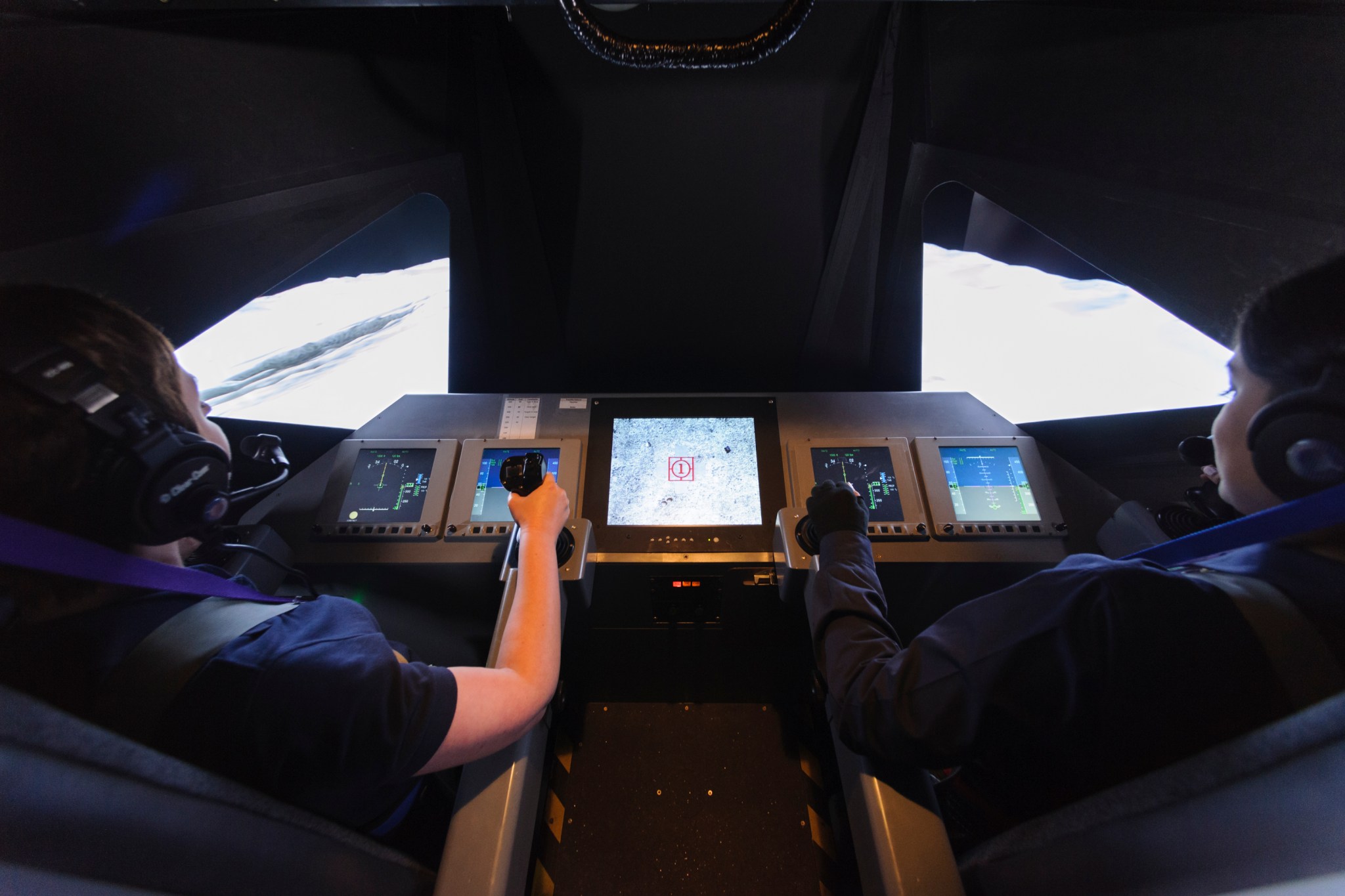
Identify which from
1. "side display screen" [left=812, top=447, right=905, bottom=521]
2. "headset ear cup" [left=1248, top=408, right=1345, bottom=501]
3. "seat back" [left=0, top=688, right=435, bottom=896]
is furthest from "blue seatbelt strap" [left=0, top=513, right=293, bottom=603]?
"headset ear cup" [left=1248, top=408, right=1345, bottom=501]

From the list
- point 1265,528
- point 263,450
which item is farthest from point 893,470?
point 263,450

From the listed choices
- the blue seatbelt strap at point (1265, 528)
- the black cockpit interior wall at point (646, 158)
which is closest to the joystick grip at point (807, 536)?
the blue seatbelt strap at point (1265, 528)

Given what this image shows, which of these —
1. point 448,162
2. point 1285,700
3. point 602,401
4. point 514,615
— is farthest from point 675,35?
point 1285,700

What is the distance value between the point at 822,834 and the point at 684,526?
1.15 metres

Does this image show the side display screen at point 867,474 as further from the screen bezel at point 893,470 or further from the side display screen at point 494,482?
the side display screen at point 494,482

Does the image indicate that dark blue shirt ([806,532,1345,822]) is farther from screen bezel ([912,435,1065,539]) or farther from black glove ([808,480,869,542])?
screen bezel ([912,435,1065,539])

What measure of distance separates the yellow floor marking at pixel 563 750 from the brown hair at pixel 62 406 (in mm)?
1569

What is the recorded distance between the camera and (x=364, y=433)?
68.1 inches

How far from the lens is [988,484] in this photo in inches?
63.1

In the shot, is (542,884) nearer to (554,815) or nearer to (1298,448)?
(554,815)

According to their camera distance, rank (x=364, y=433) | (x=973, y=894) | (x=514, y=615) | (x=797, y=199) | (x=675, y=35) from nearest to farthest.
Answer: (x=973, y=894), (x=514, y=615), (x=675, y=35), (x=364, y=433), (x=797, y=199)

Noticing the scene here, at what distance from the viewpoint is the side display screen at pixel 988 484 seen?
1.55 m

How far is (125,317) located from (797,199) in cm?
188

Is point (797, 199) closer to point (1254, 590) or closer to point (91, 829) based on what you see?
point (1254, 590)
